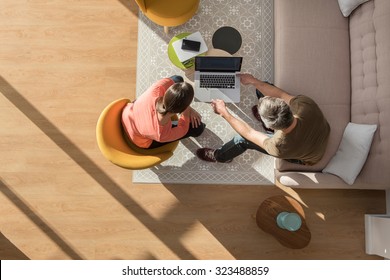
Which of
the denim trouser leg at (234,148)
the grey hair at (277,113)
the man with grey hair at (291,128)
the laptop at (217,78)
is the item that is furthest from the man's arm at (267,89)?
the grey hair at (277,113)

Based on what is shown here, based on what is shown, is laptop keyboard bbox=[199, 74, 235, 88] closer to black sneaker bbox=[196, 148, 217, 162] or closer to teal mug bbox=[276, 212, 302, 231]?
black sneaker bbox=[196, 148, 217, 162]

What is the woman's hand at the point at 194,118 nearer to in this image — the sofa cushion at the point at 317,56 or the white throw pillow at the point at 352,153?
the sofa cushion at the point at 317,56

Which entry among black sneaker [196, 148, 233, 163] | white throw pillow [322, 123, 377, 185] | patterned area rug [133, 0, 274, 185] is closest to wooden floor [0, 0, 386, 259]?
patterned area rug [133, 0, 274, 185]

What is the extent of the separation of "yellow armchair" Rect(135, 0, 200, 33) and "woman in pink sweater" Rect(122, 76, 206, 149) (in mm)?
913

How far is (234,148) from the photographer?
333cm

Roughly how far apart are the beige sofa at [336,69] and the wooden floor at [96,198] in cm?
53

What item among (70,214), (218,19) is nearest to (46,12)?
(218,19)

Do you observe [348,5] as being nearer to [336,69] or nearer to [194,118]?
[336,69]

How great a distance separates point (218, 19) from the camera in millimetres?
3807

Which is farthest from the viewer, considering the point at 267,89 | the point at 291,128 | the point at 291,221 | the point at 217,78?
the point at 217,78

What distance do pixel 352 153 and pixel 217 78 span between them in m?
1.37

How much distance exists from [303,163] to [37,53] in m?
2.91

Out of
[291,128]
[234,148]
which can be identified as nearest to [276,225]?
[234,148]

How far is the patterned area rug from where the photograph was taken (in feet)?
11.7
